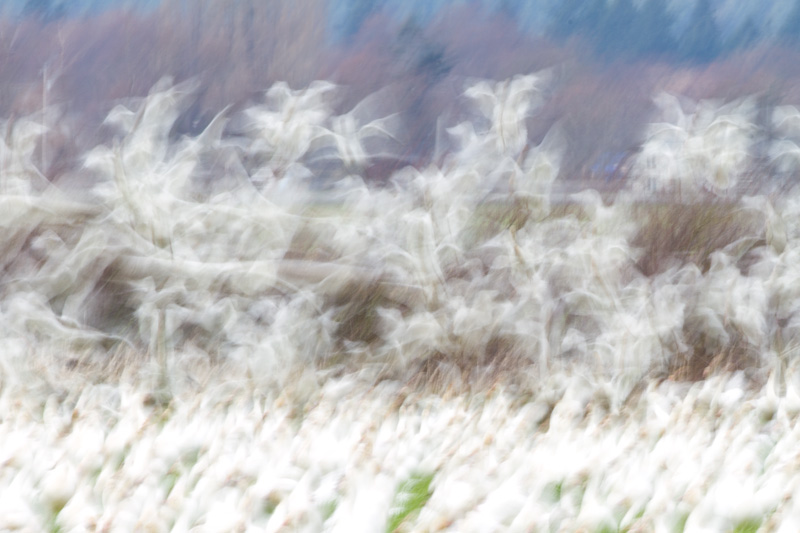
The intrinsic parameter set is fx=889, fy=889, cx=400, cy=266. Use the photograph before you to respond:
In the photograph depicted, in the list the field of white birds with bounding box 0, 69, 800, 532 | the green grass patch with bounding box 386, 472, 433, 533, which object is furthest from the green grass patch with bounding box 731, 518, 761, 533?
the field of white birds with bounding box 0, 69, 800, 532

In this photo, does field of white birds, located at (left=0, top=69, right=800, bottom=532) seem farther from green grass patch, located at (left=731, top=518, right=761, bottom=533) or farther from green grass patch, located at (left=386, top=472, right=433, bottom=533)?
green grass patch, located at (left=731, top=518, right=761, bottom=533)

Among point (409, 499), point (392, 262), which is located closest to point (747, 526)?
point (409, 499)

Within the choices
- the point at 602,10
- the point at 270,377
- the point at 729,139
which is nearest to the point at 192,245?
the point at 270,377

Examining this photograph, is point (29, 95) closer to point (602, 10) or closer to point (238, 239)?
point (238, 239)

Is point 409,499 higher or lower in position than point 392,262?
lower

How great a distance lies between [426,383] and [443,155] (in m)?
0.98

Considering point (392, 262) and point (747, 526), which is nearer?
point (747, 526)

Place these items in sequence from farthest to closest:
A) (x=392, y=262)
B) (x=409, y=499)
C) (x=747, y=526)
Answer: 1. (x=392, y=262)
2. (x=409, y=499)
3. (x=747, y=526)

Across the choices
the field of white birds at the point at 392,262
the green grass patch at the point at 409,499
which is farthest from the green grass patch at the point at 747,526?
the field of white birds at the point at 392,262

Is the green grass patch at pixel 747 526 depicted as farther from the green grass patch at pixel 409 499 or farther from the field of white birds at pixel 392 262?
the field of white birds at pixel 392 262

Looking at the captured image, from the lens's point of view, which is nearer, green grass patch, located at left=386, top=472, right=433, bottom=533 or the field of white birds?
green grass patch, located at left=386, top=472, right=433, bottom=533

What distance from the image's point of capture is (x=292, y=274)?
3.92 m

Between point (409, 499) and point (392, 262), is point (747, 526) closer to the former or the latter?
point (409, 499)

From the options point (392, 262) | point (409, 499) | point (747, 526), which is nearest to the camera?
point (747, 526)
